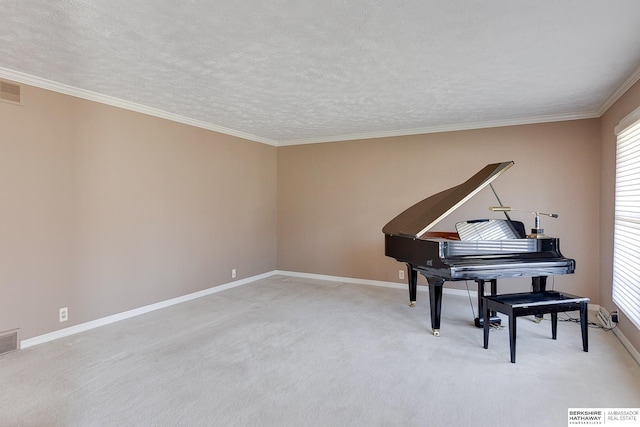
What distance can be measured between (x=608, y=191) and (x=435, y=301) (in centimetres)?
243

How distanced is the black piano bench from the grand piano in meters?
0.19

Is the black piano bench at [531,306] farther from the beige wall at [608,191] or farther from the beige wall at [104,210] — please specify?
the beige wall at [104,210]

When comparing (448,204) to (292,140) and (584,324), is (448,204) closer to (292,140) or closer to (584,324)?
(584,324)

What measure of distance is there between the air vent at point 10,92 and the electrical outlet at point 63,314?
6.47 feet

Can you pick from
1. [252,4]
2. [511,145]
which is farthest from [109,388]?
[511,145]

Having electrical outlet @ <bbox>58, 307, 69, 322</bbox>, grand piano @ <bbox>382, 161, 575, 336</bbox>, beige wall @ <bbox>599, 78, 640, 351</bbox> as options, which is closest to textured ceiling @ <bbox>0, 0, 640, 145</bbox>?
beige wall @ <bbox>599, 78, 640, 351</bbox>

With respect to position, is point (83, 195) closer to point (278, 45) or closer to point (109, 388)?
point (109, 388)

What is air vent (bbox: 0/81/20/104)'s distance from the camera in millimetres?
2990

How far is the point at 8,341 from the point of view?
9.99 feet

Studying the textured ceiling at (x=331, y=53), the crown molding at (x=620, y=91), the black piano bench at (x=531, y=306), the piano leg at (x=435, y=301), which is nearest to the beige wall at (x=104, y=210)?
the textured ceiling at (x=331, y=53)

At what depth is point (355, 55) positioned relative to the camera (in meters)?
2.65

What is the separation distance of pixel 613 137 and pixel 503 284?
2.17m

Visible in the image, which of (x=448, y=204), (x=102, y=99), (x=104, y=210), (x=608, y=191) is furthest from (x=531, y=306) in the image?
(x=102, y=99)

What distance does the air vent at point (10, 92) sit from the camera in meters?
2.99
